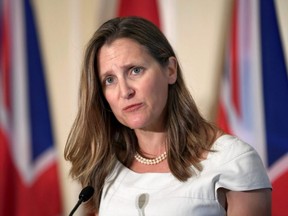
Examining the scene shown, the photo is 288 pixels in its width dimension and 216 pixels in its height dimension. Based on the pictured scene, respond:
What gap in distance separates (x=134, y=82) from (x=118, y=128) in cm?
28

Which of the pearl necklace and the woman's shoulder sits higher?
the woman's shoulder

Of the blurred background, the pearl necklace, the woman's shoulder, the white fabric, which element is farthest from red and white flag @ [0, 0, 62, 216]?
the woman's shoulder

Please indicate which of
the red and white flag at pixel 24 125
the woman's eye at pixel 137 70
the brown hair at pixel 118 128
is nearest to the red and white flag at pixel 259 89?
the brown hair at pixel 118 128

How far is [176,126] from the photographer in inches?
51.6

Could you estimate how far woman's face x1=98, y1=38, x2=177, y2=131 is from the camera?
125cm

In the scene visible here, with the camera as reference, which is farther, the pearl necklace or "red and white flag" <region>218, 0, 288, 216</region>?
"red and white flag" <region>218, 0, 288, 216</region>

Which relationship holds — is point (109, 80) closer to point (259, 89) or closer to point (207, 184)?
point (207, 184)

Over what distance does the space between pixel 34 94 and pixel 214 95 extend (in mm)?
723

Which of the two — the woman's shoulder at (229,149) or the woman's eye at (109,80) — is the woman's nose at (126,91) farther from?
the woman's shoulder at (229,149)

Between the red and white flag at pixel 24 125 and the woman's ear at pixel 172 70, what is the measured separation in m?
0.77

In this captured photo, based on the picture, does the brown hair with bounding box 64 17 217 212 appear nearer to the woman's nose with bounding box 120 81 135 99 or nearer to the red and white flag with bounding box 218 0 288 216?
the woman's nose with bounding box 120 81 135 99

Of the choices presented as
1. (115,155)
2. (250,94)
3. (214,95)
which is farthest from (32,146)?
(250,94)

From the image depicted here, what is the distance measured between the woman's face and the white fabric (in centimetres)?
17

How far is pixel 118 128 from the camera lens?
1.50 m
